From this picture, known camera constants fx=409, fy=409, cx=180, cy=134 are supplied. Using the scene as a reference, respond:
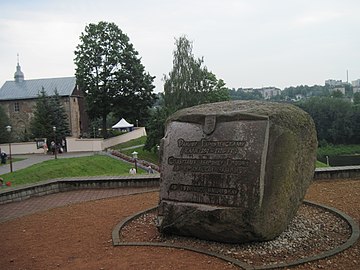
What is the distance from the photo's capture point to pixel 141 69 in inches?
1649

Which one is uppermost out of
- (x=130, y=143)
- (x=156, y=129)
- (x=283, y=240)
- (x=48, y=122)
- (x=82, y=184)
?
(x=48, y=122)

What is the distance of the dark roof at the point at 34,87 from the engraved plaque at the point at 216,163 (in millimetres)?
41840

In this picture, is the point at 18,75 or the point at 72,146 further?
the point at 18,75

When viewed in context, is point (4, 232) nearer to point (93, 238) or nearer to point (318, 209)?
point (93, 238)

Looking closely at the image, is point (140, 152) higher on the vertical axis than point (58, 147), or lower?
lower

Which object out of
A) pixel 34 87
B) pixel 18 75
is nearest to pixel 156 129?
pixel 34 87

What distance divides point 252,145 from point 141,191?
640cm

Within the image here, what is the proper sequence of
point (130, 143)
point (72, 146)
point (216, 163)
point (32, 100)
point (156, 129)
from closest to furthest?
point (216, 163) → point (156, 129) → point (72, 146) → point (130, 143) → point (32, 100)

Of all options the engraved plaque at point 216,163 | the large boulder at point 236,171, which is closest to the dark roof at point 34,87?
the engraved plaque at point 216,163

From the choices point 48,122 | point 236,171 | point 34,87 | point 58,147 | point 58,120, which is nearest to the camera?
point 236,171

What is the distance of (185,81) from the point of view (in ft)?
119

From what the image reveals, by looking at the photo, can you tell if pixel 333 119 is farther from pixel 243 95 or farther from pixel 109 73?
pixel 243 95

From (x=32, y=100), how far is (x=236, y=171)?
4575cm

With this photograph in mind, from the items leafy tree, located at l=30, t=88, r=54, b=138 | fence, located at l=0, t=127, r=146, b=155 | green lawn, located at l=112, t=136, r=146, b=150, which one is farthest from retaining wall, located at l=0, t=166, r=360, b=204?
green lawn, located at l=112, t=136, r=146, b=150
